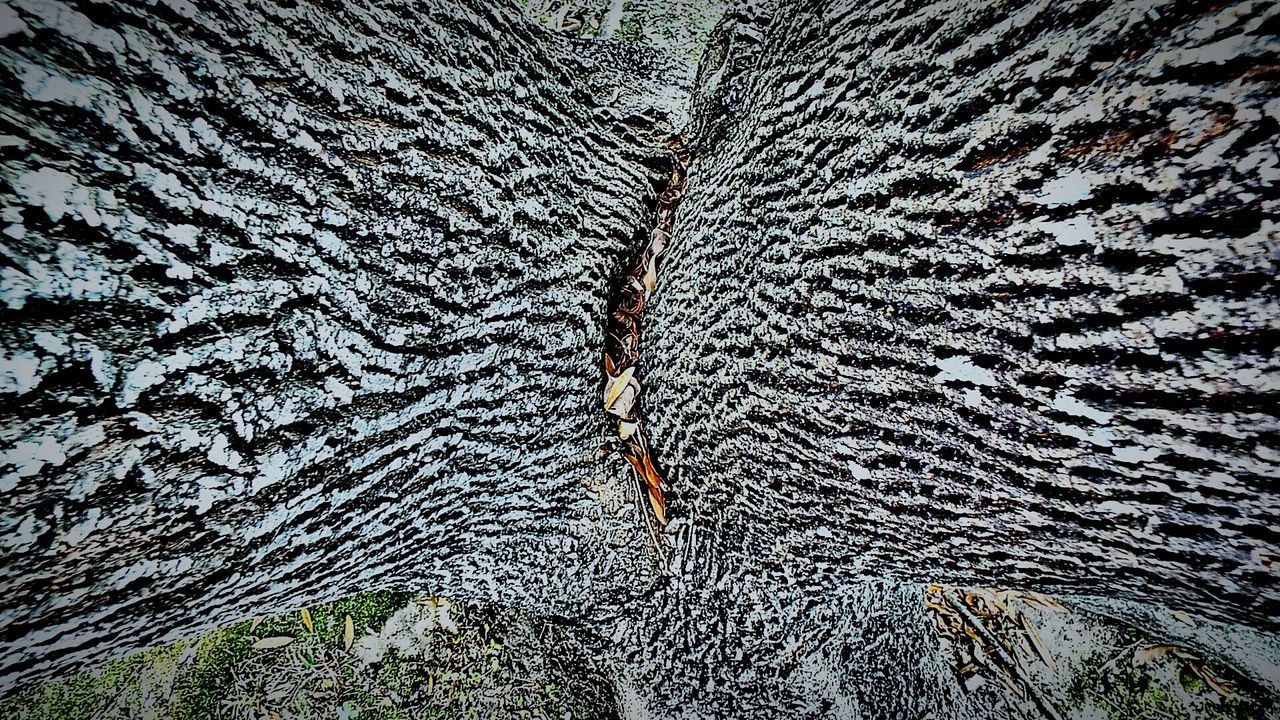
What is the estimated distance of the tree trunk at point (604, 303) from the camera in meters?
0.60

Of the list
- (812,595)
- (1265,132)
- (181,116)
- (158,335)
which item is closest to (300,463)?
(158,335)

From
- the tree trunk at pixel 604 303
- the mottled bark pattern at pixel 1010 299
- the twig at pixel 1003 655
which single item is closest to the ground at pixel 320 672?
the tree trunk at pixel 604 303

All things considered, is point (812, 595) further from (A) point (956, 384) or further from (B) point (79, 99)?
(B) point (79, 99)

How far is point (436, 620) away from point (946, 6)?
2.23 metres

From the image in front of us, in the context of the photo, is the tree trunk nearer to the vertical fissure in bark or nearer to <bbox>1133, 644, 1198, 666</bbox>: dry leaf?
the vertical fissure in bark

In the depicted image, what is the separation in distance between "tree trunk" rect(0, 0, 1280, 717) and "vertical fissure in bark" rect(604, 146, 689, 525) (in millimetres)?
150

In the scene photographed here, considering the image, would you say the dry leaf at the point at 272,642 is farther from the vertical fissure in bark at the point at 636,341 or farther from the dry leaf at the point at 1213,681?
the dry leaf at the point at 1213,681

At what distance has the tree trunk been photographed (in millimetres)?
605

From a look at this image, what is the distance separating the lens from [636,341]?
1.48m

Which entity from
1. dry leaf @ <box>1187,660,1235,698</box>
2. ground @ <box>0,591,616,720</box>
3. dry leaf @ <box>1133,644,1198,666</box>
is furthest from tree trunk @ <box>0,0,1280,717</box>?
dry leaf @ <box>1187,660,1235,698</box>

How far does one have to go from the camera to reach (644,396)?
141 centimetres

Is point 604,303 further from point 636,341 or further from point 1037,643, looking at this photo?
point 1037,643

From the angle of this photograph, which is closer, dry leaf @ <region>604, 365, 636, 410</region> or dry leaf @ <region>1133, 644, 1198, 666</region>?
dry leaf @ <region>604, 365, 636, 410</region>

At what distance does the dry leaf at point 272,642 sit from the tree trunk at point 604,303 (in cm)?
129
